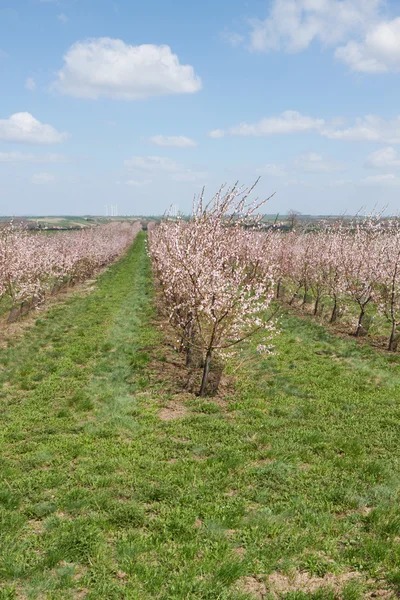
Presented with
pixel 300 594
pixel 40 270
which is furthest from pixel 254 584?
pixel 40 270

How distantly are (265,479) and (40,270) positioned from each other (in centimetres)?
2068

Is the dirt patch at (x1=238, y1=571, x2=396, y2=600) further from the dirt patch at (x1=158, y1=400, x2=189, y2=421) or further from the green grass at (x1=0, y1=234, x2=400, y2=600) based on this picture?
the dirt patch at (x1=158, y1=400, x2=189, y2=421)

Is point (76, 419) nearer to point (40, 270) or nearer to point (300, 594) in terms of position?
point (300, 594)

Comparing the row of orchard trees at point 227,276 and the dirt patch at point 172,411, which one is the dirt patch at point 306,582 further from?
the row of orchard trees at point 227,276

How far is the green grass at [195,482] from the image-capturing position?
5371 millimetres

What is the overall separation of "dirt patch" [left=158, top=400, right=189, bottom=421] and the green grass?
20 centimetres

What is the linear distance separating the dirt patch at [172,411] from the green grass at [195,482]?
0.20m

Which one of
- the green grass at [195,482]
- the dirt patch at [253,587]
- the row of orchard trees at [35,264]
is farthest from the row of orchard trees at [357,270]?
the row of orchard trees at [35,264]

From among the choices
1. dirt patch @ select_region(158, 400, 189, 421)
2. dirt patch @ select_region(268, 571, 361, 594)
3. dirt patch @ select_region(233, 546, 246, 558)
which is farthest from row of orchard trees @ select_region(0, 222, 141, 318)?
dirt patch @ select_region(268, 571, 361, 594)

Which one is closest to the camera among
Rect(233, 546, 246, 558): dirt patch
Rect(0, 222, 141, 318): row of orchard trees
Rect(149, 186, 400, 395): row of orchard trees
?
Rect(233, 546, 246, 558): dirt patch

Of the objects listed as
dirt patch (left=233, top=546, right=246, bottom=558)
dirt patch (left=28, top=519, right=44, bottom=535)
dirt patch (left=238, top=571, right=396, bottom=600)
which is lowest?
dirt patch (left=28, top=519, right=44, bottom=535)

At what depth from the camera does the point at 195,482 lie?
7.46 meters

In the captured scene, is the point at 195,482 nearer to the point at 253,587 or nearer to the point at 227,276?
the point at 253,587

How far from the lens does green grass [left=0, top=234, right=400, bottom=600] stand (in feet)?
17.6
